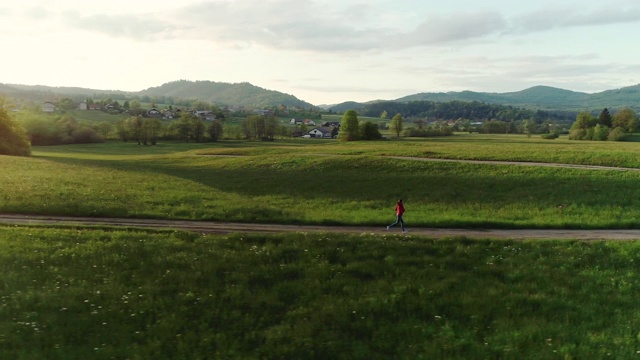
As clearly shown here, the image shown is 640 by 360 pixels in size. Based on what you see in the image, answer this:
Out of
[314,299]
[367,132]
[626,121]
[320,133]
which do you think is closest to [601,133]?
[626,121]

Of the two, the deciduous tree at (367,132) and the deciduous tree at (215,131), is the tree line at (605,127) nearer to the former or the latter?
the deciduous tree at (367,132)

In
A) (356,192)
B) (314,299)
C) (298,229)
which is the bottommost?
(298,229)

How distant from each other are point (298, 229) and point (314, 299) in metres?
11.0

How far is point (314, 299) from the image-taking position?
13172 millimetres

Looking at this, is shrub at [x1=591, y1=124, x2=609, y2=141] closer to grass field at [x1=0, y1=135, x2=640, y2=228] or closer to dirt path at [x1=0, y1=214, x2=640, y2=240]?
grass field at [x1=0, y1=135, x2=640, y2=228]

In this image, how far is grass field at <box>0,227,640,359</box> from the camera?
408 inches

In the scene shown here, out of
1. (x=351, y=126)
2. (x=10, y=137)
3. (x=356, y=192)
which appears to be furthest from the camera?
(x=351, y=126)

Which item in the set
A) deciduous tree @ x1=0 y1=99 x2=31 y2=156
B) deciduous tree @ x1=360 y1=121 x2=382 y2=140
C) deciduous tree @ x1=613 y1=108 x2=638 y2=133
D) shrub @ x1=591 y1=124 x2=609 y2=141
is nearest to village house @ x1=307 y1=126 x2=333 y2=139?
deciduous tree @ x1=360 y1=121 x2=382 y2=140

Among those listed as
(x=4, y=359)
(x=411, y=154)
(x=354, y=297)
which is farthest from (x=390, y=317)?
(x=411, y=154)

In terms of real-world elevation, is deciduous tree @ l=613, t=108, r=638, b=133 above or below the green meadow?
above

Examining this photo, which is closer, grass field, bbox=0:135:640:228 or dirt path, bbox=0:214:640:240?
dirt path, bbox=0:214:640:240

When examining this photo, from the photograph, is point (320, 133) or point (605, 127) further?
point (320, 133)

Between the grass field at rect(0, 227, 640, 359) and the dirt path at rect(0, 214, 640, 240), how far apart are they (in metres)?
3.19

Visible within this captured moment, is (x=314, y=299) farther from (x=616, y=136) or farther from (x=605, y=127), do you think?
(x=605, y=127)
